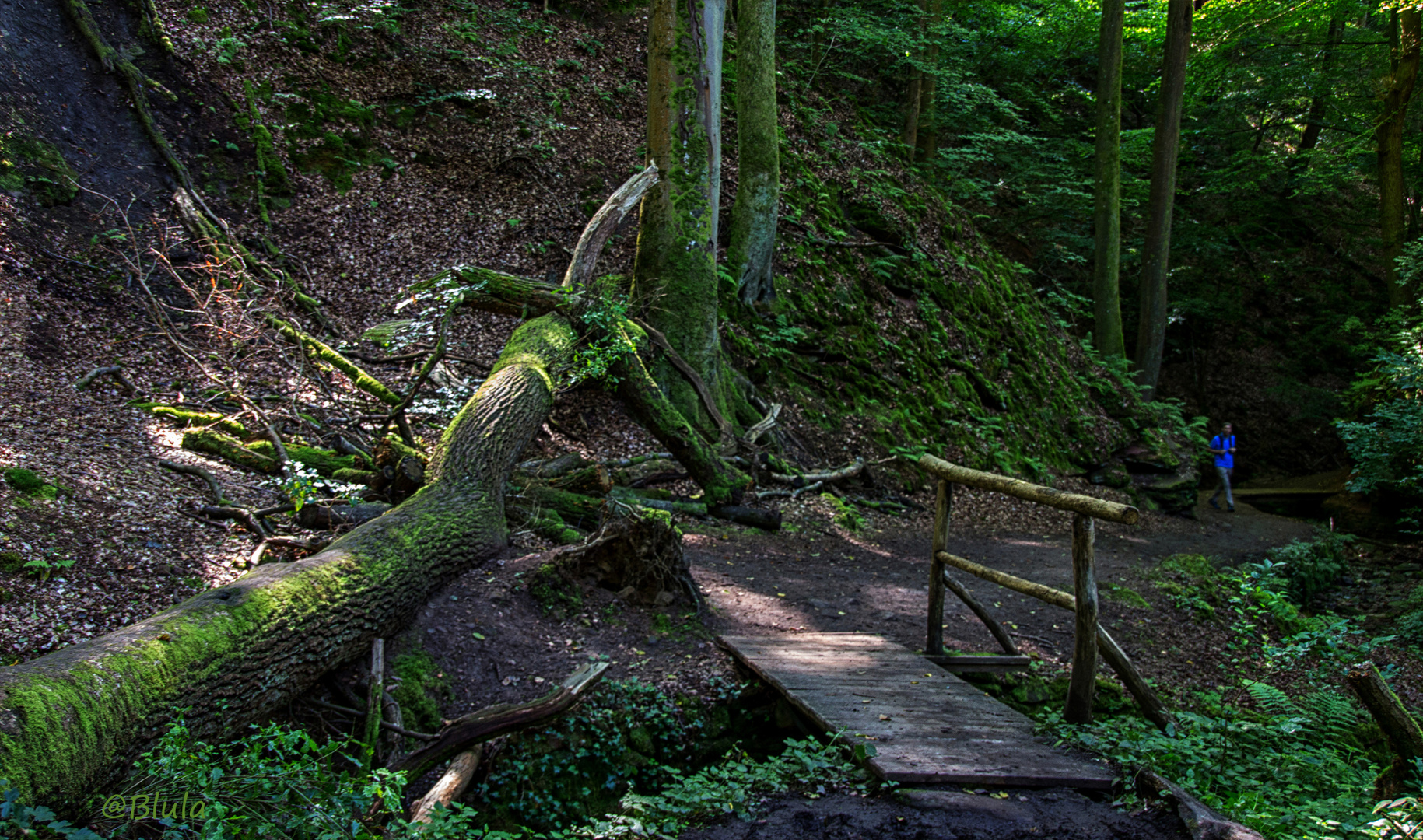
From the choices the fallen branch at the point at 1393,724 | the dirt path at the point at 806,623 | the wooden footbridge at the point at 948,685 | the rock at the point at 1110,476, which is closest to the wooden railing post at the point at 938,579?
the wooden footbridge at the point at 948,685

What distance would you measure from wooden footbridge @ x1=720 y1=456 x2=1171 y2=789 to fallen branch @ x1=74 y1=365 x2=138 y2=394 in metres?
5.98

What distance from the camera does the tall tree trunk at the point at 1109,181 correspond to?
15.1 meters

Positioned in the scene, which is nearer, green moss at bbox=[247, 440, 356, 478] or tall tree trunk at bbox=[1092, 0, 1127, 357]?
green moss at bbox=[247, 440, 356, 478]

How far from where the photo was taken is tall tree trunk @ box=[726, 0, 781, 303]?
11273 mm

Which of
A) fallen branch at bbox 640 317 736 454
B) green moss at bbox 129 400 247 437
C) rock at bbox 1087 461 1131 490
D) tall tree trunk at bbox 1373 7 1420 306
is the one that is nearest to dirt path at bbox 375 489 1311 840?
fallen branch at bbox 640 317 736 454

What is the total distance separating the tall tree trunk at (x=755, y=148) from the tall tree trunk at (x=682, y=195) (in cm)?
164

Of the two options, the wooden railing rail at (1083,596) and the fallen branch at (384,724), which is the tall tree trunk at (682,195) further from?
the fallen branch at (384,724)

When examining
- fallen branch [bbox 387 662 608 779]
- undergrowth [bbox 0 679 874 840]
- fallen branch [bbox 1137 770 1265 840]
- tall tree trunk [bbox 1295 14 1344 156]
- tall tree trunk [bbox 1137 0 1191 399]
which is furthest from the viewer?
tall tree trunk [bbox 1295 14 1344 156]

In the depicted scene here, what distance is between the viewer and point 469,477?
600 cm

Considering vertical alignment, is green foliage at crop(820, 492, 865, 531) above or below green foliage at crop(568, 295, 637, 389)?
below

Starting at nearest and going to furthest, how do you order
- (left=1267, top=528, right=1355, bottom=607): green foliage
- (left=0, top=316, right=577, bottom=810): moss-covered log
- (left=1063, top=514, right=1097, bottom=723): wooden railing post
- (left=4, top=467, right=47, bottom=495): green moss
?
(left=0, top=316, right=577, bottom=810): moss-covered log < (left=1063, top=514, right=1097, bottom=723): wooden railing post < (left=4, top=467, right=47, bottom=495): green moss < (left=1267, top=528, right=1355, bottom=607): green foliage

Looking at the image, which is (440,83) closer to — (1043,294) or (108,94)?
(108,94)

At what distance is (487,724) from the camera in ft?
12.7

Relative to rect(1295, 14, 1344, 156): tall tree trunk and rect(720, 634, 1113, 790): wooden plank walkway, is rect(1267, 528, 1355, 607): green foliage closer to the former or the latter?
rect(720, 634, 1113, 790): wooden plank walkway
